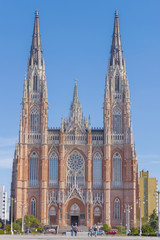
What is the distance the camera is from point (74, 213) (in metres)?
116

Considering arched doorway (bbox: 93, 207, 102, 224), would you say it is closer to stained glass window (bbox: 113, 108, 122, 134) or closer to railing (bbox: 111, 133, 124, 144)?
railing (bbox: 111, 133, 124, 144)

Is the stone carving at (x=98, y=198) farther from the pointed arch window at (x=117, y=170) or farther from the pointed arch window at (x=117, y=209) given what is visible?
the pointed arch window at (x=117, y=170)

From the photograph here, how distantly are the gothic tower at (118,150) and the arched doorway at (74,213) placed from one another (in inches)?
240

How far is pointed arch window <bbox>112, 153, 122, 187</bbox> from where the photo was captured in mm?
116294

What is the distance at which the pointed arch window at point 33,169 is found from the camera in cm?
11629

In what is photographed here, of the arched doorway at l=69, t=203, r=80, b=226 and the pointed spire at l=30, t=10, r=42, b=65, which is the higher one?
the pointed spire at l=30, t=10, r=42, b=65

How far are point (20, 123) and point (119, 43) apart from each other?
2954 cm

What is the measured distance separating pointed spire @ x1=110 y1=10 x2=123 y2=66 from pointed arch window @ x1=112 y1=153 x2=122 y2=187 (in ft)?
71.7

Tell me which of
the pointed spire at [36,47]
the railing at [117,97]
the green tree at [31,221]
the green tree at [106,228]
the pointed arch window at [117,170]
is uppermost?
the pointed spire at [36,47]

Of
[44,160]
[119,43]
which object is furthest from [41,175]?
[119,43]


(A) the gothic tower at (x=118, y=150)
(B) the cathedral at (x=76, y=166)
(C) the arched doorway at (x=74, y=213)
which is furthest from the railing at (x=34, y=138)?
(C) the arched doorway at (x=74, y=213)

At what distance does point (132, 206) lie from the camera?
4496 inches

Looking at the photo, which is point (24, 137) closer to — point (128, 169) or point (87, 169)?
point (87, 169)

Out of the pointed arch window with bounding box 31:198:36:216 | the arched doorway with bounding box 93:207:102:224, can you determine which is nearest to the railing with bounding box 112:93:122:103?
the arched doorway with bounding box 93:207:102:224
